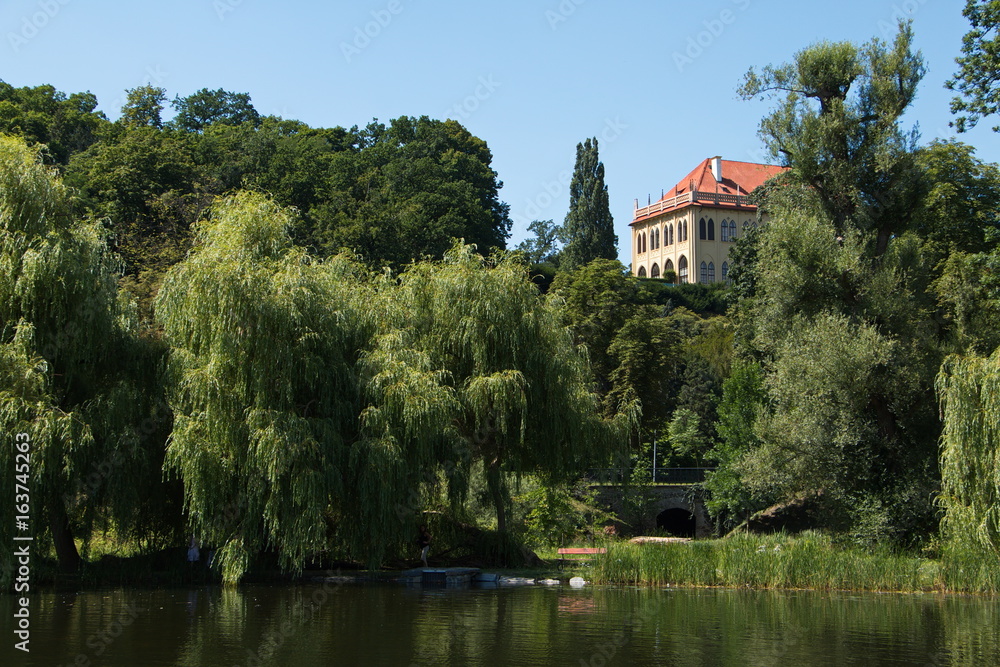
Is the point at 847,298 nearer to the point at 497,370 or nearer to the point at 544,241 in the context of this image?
the point at 497,370

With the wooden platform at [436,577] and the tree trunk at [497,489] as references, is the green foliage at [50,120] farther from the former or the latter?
the wooden platform at [436,577]

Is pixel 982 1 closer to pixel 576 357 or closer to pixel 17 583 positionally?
pixel 576 357

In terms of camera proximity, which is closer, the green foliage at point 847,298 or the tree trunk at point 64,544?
the tree trunk at point 64,544

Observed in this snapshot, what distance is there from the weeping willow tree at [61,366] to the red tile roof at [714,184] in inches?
3954

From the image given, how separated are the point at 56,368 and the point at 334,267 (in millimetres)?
7937

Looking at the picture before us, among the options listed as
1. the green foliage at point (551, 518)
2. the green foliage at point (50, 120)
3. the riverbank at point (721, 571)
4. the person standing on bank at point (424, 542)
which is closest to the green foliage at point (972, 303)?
the riverbank at point (721, 571)

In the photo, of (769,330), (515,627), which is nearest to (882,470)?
(769,330)

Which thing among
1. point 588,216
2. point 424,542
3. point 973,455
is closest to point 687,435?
point 424,542

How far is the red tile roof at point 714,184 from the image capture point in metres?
118

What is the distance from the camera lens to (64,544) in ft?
73.4

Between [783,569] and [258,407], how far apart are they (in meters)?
12.8

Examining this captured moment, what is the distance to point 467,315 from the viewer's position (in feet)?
83.4

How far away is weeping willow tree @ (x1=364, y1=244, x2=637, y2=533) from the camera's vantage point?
24.5 meters

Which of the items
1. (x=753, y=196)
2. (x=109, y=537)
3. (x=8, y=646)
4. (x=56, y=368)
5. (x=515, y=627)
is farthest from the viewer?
(x=753, y=196)
